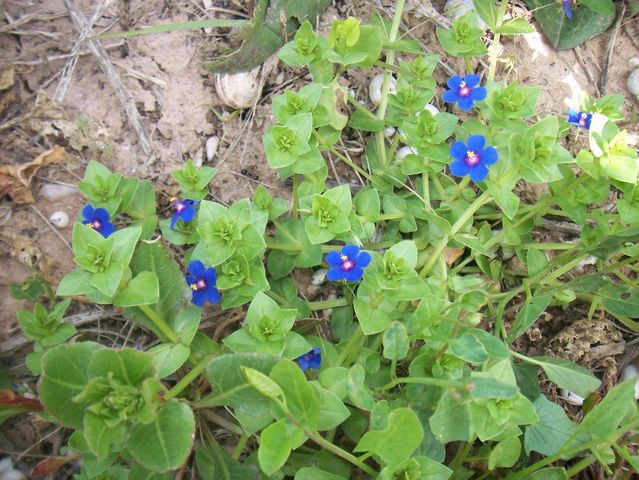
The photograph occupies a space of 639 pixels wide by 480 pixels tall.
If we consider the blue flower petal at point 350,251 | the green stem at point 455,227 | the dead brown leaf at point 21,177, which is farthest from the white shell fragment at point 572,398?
the dead brown leaf at point 21,177

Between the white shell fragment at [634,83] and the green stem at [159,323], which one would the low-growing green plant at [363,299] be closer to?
the green stem at [159,323]

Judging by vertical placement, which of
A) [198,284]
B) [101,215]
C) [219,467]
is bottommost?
[219,467]

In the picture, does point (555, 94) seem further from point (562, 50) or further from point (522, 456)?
point (522, 456)

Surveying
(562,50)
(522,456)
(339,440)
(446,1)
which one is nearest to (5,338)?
(339,440)

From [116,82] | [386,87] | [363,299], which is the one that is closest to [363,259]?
[363,299]

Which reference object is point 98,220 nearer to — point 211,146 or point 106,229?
point 106,229

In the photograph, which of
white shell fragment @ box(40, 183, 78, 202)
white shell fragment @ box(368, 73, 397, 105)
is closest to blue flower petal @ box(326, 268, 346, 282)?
white shell fragment @ box(368, 73, 397, 105)
